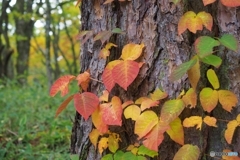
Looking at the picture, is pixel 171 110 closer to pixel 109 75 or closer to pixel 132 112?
pixel 132 112

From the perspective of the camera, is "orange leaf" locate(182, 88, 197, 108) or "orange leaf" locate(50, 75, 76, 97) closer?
"orange leaf" locate(182, 88, 197, 108)

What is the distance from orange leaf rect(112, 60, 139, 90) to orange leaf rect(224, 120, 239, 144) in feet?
1.51

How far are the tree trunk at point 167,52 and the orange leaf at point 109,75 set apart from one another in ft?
0.39

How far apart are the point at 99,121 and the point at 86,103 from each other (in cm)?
11

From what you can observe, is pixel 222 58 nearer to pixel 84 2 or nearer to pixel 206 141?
pixel 206 141

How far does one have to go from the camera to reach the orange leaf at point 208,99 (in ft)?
5.00

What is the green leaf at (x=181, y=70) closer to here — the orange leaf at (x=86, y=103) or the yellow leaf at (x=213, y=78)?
the yellow leaf at (x=213, y=78)

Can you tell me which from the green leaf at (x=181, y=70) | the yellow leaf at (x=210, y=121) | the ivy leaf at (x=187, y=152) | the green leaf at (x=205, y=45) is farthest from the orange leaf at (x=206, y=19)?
the ivy leaf at (x=187, y=152)

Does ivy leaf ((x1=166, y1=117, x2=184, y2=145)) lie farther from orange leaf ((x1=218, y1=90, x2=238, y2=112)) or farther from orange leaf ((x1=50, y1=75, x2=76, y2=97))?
orange leaf ((x1=50, y1=75, x2=76, y2=97))

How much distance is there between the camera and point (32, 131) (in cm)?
300

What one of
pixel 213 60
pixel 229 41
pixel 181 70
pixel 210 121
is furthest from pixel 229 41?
pixel 210 121

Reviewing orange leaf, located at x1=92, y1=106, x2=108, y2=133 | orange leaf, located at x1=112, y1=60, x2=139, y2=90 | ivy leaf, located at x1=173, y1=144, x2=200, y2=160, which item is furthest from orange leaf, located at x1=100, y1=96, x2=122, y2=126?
ivy leaf, located at x1=173, y1=144, x2=200, y2=160

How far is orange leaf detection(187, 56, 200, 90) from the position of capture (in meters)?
1.50

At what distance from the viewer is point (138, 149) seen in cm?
169
